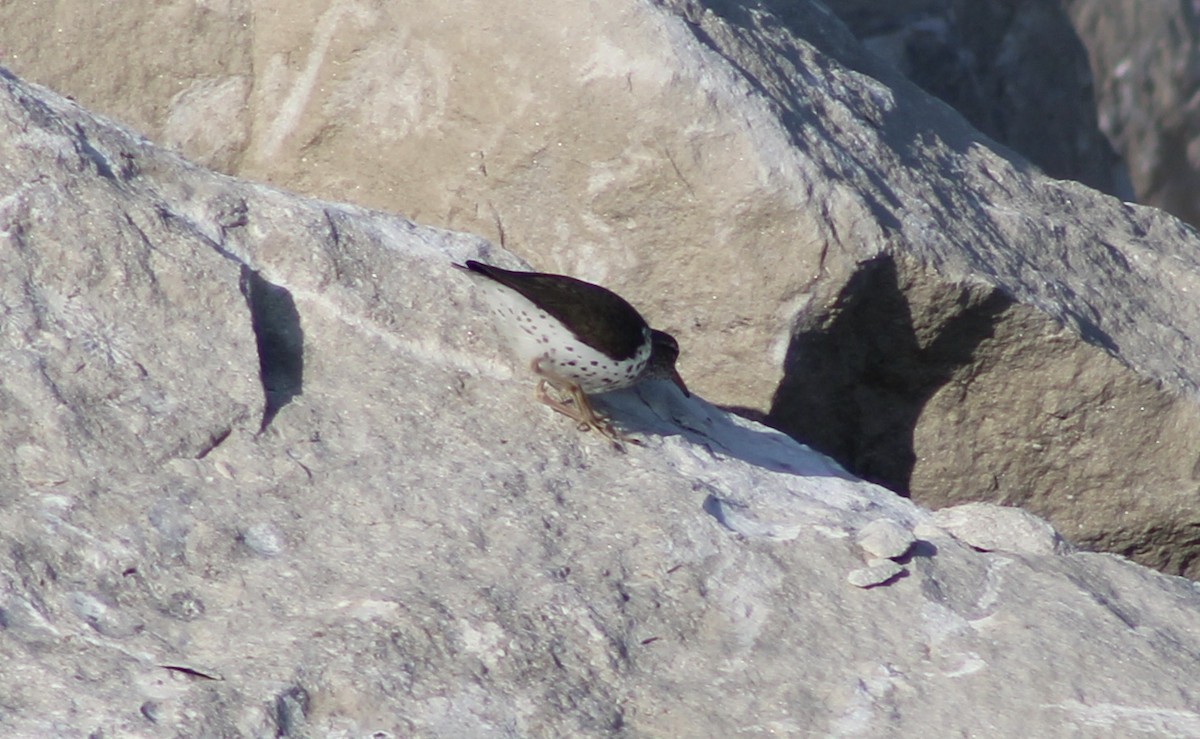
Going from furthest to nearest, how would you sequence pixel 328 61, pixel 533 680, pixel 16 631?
pixel 328 61
pixel 533 680
pixel 16 631

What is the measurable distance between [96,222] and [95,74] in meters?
1.90

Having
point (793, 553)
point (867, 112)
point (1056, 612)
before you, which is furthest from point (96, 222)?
point (867, 112)

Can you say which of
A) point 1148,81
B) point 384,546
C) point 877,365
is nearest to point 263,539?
point 384,546

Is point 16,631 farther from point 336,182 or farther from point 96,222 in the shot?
point 336,182

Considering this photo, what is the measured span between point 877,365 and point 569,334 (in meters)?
1.65

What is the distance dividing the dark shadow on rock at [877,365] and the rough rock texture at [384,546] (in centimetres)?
78

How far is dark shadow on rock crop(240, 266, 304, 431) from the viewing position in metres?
4.02

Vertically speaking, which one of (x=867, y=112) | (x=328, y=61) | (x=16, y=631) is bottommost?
(x=16, y=631)

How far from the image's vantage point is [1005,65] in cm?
887

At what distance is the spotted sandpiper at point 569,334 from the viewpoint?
4340mm

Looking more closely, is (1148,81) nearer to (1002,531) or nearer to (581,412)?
(1002,531)

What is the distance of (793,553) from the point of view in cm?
394

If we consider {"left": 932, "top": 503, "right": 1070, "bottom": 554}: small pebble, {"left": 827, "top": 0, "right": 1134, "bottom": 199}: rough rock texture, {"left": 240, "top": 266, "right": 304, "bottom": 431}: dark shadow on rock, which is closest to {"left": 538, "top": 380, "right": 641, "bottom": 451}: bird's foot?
{"left": 240, "top": 266, "right": 304, "bottom": 431}: dark shadow on rock

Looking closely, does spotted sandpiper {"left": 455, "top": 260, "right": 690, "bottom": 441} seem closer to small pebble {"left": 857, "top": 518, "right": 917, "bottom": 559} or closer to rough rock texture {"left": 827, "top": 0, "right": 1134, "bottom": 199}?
small pebble {"left": 857, "top": 518, "right": 917, "bottom": 559}
